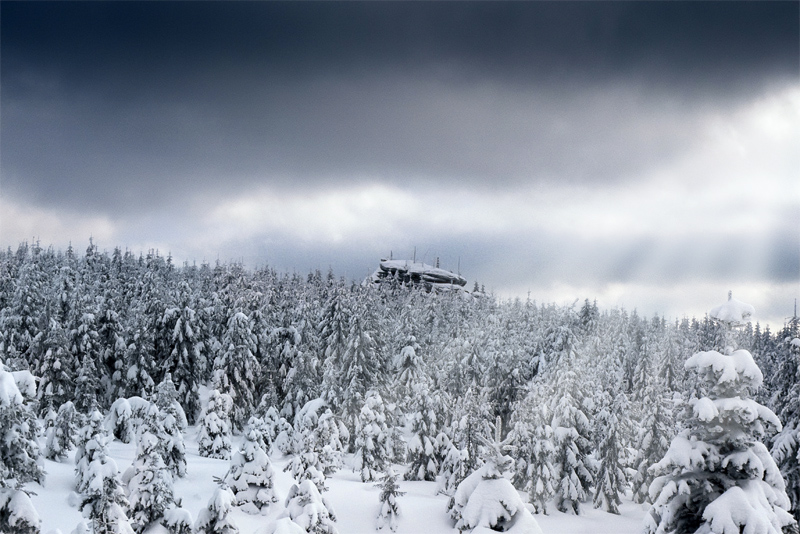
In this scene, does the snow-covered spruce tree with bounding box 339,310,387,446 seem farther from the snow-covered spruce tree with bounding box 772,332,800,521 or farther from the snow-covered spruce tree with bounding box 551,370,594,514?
the snow-covered spruce tree with bounding box 772,332,800,521

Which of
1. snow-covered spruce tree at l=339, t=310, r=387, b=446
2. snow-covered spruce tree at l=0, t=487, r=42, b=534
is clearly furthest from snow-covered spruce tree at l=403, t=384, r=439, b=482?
snow-covered spruce tree at l=0, t=487, r=42, b=534

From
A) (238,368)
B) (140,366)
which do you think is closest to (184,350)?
(140,366)

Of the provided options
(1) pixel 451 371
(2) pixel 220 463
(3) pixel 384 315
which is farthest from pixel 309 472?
(3) pixel 384 315

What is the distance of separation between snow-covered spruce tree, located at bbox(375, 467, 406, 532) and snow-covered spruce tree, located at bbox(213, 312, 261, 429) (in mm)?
21368

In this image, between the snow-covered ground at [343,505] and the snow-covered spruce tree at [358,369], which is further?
the snow-covered spruce tree at [358,369]

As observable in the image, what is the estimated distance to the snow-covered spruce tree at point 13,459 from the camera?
11.3m

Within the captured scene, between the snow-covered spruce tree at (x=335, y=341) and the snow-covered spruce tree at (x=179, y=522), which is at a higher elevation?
the snow-covered spruce tree at (x=335, y=341)

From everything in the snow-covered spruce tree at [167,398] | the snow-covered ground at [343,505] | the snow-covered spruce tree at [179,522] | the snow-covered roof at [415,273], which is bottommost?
the snow-covered ground at [343,505]

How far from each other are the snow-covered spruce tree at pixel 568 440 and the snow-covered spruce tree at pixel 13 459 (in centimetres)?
3096

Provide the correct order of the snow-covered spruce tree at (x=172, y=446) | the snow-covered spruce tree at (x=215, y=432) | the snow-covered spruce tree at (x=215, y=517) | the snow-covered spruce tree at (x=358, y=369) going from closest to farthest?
1. the snow-covered spruce tree at (x=215, y=517)
2. the snow-covered spruce tree at (x=172, y=446)
3. the snow-covered spruce tree at (x=215, y=432)
4. the snow-covered spruce tree at (x=358, y=369)

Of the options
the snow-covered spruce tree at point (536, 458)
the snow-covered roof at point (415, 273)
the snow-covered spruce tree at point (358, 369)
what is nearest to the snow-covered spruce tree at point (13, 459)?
the snow-covered spruce tree at point (536, 458)

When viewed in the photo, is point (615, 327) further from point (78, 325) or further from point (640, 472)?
point (78, 325)

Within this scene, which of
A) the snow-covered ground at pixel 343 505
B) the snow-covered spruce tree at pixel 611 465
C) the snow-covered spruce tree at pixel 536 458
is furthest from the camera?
the snow-covered spruce tree at pixel 611 465

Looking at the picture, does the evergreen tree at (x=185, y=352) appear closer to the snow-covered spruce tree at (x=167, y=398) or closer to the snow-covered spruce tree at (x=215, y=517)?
the snow-covered spruce tree at (x=167, y=398)
